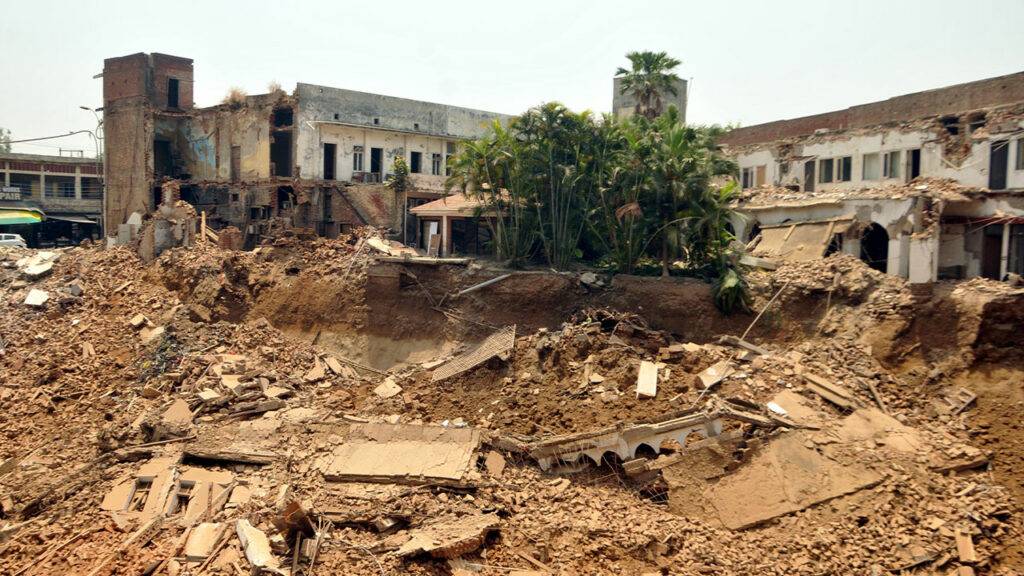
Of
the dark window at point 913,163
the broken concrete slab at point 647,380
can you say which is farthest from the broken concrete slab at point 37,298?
the dark window at point 913,163

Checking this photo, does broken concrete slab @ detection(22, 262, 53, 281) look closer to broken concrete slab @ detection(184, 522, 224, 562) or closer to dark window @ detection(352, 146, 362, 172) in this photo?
dark window @ detection(352, 146, 362, 172)

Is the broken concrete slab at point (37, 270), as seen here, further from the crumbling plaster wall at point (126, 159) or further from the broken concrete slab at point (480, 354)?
the broken concrete slab at point (480, 354)

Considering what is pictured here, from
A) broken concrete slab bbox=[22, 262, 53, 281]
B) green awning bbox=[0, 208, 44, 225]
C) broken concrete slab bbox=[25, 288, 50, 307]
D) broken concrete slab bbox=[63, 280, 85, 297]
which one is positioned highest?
green awning bbox=[0, 208, 44, 225]

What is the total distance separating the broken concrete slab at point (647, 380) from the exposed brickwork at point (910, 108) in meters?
14.8

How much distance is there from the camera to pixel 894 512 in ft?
51.3

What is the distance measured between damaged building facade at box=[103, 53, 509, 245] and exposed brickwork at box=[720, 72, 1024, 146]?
15109 mm

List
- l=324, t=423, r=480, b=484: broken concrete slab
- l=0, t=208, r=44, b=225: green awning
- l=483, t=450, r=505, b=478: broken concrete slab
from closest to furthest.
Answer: l=324, t=423, r=480, b=484: broken concrete slab < l=483, t=450, r=505, b=478: broken concrete slab < l=0, t=208, r=44, b=225: green awning

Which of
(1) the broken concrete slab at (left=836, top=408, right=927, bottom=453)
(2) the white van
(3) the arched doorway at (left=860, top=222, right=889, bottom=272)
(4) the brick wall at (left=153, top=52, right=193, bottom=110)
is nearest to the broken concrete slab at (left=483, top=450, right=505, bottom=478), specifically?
(1) the broken concrete slab at (left=836, top=408, right=927, bottom=453)

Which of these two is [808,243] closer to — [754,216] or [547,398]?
[754,216]

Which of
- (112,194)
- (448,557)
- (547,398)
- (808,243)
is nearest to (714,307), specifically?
(808,243)

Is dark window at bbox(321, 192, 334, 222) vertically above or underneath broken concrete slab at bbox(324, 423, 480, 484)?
above

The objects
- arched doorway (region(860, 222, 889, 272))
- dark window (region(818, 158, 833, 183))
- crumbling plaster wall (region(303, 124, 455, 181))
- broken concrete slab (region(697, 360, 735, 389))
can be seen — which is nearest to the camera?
broken concrete slab (region(697, 360, 735, 389))

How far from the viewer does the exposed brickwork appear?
24.6 meters

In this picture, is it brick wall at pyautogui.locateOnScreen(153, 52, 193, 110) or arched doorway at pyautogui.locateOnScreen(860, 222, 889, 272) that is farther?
brick wall at pyautogui.locateOnScreen(153, 52, 193, 110)
